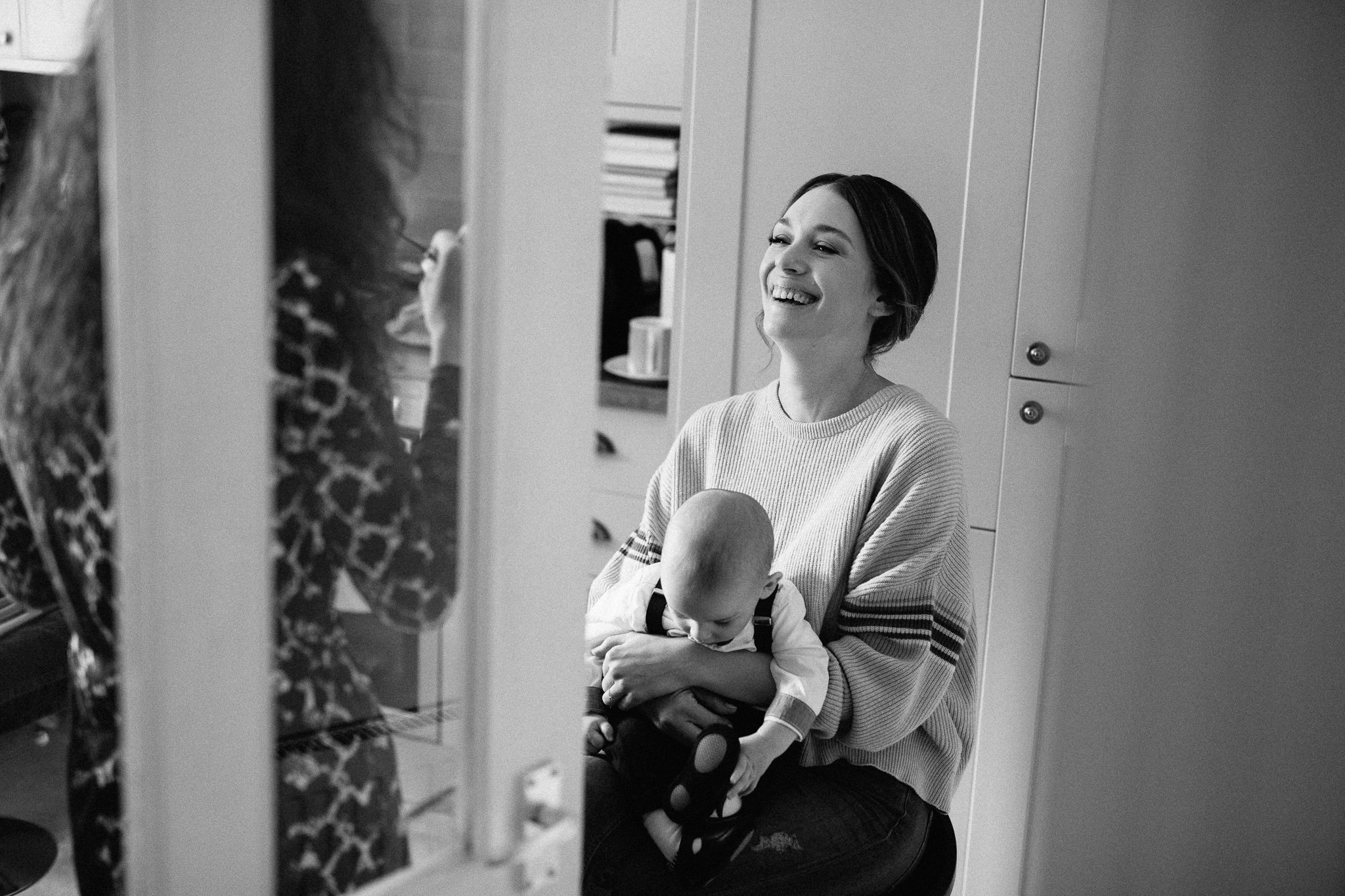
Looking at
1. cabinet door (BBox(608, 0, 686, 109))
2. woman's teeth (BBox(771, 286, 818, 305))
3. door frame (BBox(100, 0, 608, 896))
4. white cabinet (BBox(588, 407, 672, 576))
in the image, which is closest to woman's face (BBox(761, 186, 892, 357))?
woman's teeth (BBox(771, 286, 818, 305))

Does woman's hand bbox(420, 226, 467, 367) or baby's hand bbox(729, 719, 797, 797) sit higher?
woman's hand bbox(420, 226, 467, 367)

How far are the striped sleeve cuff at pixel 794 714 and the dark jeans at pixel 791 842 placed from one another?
0.31ft

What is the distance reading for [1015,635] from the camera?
1936 millimetres

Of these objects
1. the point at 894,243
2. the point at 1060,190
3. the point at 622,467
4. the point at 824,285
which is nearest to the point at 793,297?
the point at 824,285

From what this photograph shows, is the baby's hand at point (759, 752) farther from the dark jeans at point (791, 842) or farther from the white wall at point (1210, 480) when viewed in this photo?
the white wall at point (1210, 480)

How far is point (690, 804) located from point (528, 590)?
0.60 m

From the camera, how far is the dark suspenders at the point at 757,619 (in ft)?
4.91

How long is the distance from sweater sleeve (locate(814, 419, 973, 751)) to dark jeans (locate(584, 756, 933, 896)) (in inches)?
2.7

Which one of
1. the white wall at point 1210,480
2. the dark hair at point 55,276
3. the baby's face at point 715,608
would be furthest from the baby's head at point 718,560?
the dark hair at point 55,276

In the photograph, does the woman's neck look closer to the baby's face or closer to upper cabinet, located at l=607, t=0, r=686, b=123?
the baby's face

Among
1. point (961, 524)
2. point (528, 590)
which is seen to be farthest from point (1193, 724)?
point (528, 590)

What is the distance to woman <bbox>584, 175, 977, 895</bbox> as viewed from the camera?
4.79 ft

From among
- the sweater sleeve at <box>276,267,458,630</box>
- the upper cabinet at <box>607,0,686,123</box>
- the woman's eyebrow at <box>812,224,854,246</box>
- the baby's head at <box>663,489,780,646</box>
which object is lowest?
the baby's head at <box>663,489,780,646</box>

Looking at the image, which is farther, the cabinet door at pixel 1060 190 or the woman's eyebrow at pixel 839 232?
the cabinet door at pixel 1060 190
